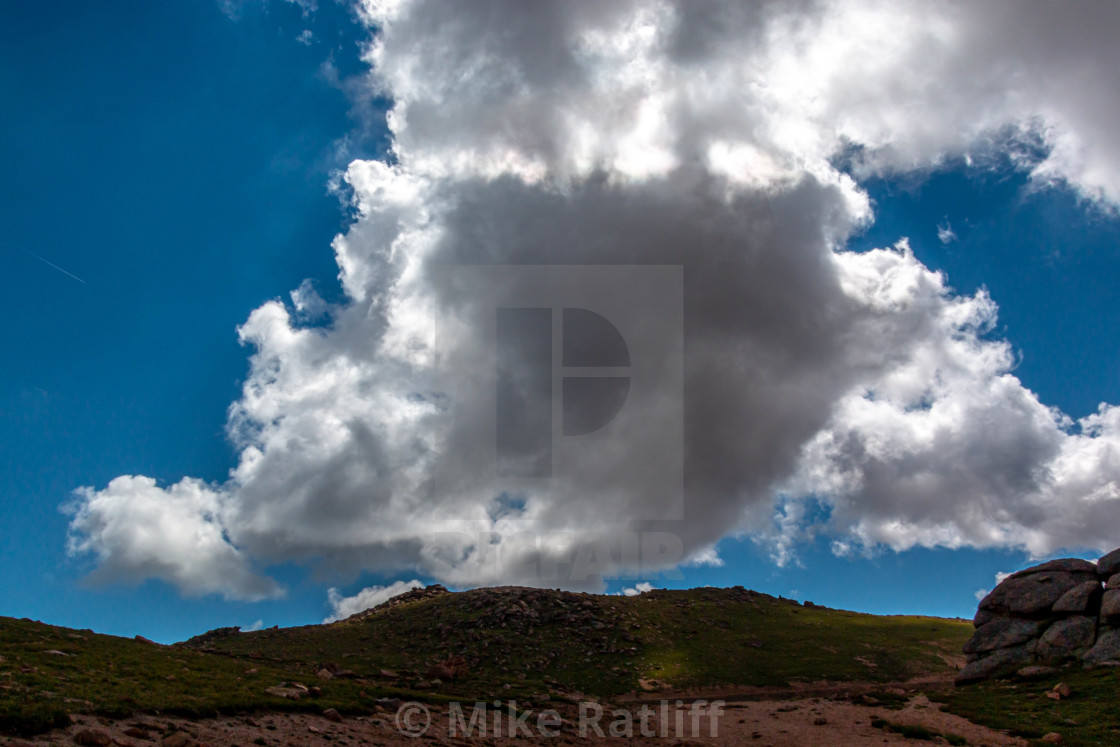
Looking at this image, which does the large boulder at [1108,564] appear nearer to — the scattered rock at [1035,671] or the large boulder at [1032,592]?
the large boulder at [1032,592]

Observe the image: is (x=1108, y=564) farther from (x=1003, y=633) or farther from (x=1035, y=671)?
(x=1035, y=671)

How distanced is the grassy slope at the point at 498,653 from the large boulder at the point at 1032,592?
49.5 ft

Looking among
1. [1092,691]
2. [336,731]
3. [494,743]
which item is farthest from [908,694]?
[336,731]

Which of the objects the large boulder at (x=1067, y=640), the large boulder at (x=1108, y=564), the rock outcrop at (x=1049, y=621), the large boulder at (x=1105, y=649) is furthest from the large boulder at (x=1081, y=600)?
the large boulder at (x=1105, y=649)

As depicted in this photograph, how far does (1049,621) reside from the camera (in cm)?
6538

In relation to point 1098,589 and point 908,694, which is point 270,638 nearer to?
point 908,694

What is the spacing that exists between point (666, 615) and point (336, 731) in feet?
282

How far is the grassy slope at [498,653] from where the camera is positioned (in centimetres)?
3331

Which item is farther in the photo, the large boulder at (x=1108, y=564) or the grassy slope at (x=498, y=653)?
the large boulder at (x=1108, y=564)

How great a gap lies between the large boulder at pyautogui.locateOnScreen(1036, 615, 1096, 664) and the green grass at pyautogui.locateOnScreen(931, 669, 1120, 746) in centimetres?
415

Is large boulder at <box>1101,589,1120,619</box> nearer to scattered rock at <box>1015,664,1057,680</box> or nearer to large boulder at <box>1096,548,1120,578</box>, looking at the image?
large boulder at <box>1096,548,1120,578</box>

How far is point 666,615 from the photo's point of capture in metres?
108

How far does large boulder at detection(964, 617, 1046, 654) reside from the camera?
65438 mm

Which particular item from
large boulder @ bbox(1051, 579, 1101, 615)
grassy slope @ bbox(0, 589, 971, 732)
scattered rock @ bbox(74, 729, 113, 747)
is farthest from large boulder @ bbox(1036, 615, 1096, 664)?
scattered rock @ bbox(74, 729, 113, 747)
